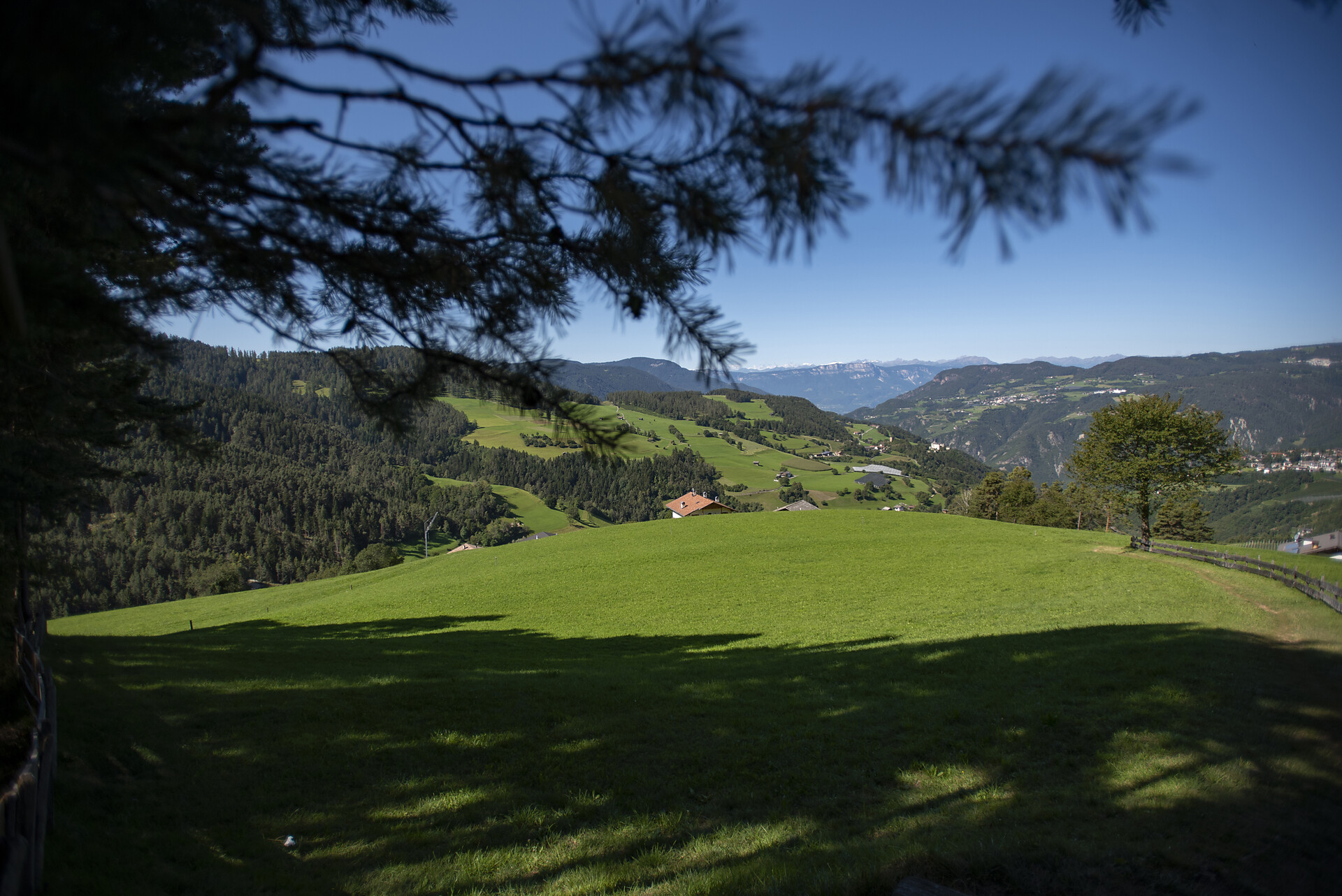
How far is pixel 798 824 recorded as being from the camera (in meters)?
4.93

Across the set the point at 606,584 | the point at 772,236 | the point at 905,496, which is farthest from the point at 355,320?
the point at 905,496

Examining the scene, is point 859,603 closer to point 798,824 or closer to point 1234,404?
point 798,824

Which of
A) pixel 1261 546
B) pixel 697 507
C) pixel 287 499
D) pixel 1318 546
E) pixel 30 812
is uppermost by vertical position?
pixel 30 812

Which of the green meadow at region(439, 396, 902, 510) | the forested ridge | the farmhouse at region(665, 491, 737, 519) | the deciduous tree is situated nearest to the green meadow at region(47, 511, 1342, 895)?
the deciduous tree

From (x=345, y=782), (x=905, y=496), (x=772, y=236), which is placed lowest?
(x=905, y=496)

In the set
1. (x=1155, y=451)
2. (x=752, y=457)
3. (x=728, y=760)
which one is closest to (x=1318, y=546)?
(x=1155, y=451)

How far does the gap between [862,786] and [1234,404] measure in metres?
267

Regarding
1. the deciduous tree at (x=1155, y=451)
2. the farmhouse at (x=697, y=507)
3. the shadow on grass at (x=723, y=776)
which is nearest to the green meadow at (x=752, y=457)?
the farmhouse at (x=697, y=507)

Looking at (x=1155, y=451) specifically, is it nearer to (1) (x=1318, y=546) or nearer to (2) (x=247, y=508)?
(1) (x=1318, y=546)

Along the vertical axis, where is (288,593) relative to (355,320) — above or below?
below

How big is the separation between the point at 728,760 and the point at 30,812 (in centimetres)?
563

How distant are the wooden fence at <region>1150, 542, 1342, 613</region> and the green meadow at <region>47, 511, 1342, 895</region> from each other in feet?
1.99

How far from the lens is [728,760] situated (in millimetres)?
6324

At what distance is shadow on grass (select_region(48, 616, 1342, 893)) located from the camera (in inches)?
160
